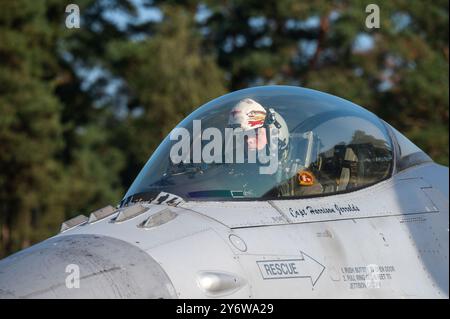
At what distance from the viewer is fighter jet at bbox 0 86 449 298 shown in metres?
5.24

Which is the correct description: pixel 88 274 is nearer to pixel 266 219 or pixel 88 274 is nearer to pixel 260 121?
pixel 266 219

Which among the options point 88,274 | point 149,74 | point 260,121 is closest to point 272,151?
point 260,121

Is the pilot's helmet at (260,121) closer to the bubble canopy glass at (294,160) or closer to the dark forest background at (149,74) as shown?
the bubble canopy glass at (294,160)

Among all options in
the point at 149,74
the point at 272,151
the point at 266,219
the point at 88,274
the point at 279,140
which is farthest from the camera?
the point at 149,74

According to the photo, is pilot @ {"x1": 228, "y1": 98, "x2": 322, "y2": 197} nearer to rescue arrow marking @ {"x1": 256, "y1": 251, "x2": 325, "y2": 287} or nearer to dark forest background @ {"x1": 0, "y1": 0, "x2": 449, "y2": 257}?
rescue arrow marking @ {"x1": 256, "y1": 251, "x2": 325, "y2": 287}

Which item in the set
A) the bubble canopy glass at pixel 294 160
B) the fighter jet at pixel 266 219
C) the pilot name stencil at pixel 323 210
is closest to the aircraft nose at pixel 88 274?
the fighter jet at pixel 266 219

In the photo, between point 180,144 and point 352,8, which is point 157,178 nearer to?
point 180,144

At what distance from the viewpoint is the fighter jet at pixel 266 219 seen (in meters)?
5.24

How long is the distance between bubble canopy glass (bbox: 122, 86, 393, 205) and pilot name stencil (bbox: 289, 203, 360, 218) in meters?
0.14

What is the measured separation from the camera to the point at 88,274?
5.06m

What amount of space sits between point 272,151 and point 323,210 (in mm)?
589

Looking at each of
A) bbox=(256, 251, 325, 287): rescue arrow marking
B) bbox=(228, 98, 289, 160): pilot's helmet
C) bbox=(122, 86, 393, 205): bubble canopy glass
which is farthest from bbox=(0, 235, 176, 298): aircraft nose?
bbox=(228, 98, 289, 160): pilot's helmet

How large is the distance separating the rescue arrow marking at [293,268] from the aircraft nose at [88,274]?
2.36 feet

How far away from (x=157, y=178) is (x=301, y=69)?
31.9 m
